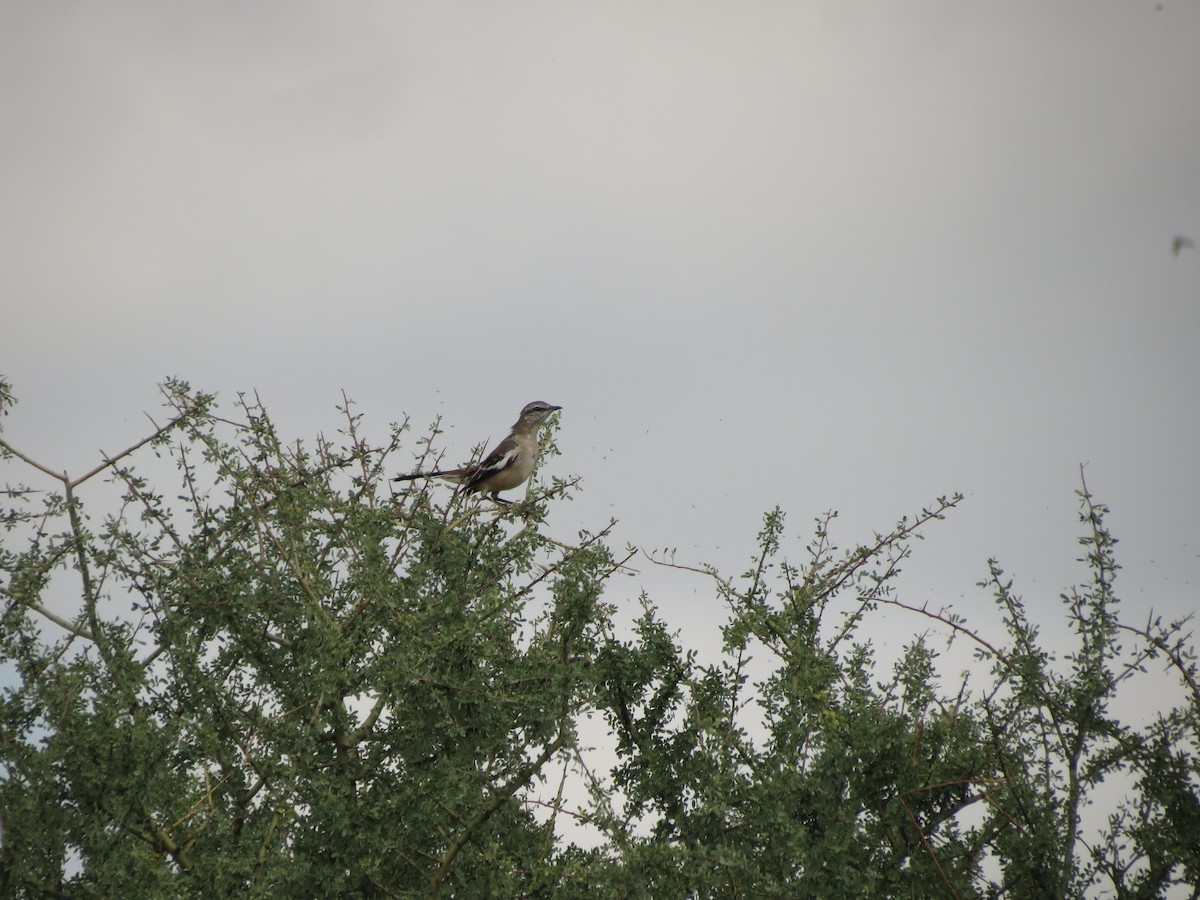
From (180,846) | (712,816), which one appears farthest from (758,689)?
(180,846)

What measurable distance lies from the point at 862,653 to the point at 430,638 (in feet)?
6.64

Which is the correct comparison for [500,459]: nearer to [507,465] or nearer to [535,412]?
[507,465]

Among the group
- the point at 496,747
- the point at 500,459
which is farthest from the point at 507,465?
the point at 496,747

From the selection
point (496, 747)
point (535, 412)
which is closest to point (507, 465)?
point (535, 412)

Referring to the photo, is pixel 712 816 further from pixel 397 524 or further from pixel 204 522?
pixel 204 522

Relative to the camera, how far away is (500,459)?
1111 centimetres

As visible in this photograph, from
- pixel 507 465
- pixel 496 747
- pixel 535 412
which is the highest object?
pixel 535 412

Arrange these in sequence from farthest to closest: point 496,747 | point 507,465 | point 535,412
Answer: point 535,412
point 507,465
point 496,747

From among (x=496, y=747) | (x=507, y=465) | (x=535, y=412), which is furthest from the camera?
(x=535, y=412)

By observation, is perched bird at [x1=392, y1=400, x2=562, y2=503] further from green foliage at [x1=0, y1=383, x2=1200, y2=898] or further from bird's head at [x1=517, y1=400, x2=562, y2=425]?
green foliage at [x1=0, y1=383, x2=1200, y2=898]

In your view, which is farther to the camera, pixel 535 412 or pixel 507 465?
pixel 535 412

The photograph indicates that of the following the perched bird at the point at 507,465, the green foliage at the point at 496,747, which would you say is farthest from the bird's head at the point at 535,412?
the green foliage at the point at 496,747

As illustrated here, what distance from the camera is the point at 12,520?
685 cm

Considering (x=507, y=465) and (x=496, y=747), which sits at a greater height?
(x=507, y=465)
